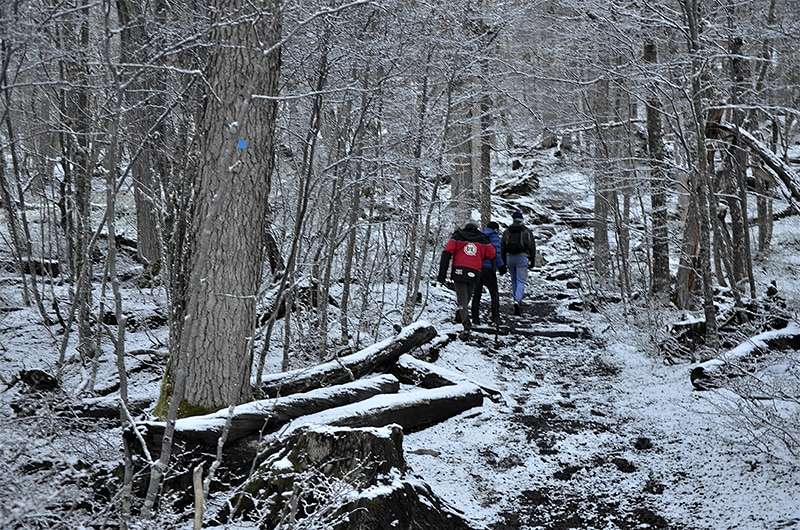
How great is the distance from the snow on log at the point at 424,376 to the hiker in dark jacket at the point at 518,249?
508cm

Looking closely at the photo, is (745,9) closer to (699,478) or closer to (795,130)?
(699,478)

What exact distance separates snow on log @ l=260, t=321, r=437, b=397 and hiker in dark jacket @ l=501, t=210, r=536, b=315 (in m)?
4.56

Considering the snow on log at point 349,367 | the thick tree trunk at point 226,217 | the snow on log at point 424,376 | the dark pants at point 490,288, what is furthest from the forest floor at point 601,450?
the thick tree trunk at point 226,217

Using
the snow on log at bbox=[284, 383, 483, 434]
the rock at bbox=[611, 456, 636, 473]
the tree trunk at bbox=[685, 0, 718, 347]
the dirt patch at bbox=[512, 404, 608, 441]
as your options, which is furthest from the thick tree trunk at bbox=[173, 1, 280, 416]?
the tree trunk at bbox=[685, 0, 718, 347]

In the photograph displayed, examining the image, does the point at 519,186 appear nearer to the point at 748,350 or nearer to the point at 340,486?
the point at 748,350

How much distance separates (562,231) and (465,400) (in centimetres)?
1768

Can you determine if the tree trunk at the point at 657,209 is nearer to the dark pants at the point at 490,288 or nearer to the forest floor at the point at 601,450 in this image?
the forest floor at the point at 601,450

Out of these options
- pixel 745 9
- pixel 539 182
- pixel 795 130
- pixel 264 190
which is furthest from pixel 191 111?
pixel 795 130

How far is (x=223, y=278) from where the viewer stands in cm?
530

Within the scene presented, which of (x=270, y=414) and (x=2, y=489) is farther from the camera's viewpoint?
(x=270, y=414)

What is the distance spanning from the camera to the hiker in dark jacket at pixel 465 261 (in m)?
10.8

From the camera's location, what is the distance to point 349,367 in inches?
267

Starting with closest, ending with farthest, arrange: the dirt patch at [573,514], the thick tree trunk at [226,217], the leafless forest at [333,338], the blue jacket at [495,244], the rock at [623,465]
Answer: the leafless forest at [333,338] < the dirt patch at [573,514] < the thick tree trunk at [226,217] < the rock at [623,465] < the blue jacket at [495,244]

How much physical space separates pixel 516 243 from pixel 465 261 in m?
1.93
